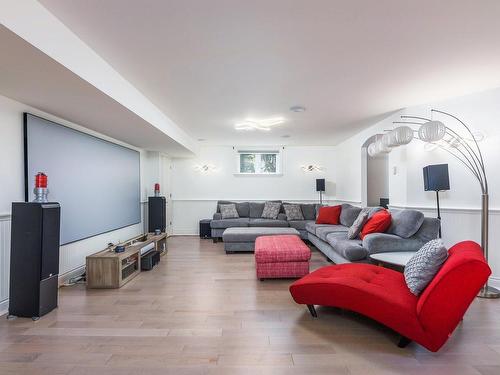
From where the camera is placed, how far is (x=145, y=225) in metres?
5.97

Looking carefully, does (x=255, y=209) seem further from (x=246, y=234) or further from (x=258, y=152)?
(x=246, y=234)

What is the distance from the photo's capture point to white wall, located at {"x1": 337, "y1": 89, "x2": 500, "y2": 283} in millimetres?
3254

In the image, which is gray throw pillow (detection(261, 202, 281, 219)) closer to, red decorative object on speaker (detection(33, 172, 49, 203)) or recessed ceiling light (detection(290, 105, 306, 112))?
recessed ceiling light (detection(290, 105, 306, 112))

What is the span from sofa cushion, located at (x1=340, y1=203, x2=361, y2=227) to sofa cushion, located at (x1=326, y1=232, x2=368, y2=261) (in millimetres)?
1139

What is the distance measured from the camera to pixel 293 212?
6.43 meters

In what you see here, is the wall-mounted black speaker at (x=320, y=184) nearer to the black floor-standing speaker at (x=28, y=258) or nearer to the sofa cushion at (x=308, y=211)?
the sofa cushion at (x=308, y=211)

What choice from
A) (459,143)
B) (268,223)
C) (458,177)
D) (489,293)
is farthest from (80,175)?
(489,293)

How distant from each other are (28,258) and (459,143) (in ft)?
16.2

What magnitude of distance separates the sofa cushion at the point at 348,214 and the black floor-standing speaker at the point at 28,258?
4577mm

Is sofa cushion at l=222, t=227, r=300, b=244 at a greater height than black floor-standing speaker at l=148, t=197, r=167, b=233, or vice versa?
black floor-standing speaker at l=148, t=197, r=167, b=233

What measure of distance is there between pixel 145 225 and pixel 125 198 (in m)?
1.17

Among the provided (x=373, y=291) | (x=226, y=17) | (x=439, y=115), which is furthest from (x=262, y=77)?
(x=439, y=115)

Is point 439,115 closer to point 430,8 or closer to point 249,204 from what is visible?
point 430,8

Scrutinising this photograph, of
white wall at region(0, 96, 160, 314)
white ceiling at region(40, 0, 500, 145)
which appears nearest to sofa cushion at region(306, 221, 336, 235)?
white ceiling at region(40, 0, 500, 145)
